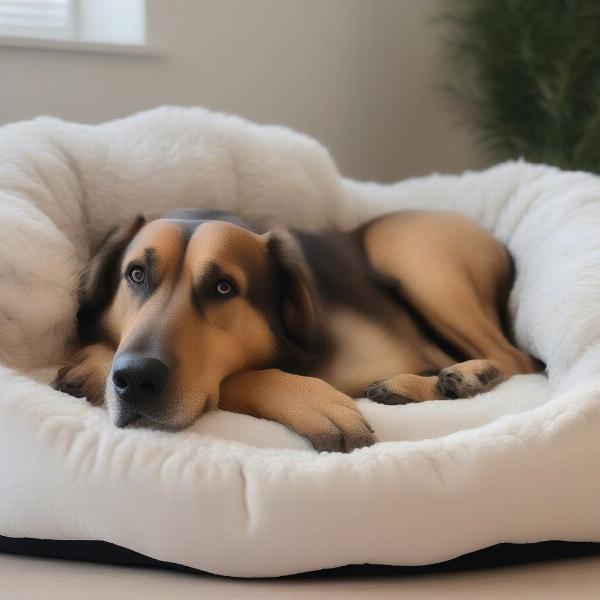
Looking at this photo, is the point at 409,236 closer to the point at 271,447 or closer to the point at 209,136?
the point at 209,136

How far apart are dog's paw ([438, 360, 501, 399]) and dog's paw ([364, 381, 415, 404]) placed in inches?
4.2

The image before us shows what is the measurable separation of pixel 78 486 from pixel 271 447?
345mm

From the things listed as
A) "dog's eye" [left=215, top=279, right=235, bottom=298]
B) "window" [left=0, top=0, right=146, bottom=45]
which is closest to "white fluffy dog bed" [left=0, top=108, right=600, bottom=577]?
"dog's eye" [left=215, top=279, right=235, bottom=298]

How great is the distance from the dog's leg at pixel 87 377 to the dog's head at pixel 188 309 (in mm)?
55

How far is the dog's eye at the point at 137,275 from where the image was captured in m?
1.75

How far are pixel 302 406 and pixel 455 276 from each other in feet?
2.68

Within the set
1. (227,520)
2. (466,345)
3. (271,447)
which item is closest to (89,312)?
(271,447)

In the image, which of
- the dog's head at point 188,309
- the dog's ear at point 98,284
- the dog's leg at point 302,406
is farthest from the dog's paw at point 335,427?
the dog's ear at point 98,284

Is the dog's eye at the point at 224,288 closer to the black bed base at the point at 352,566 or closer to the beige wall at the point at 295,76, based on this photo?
the black bed base at the point at 352,566

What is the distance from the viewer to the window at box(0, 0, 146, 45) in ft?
10.9

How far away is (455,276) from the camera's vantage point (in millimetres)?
2264

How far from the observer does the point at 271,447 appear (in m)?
1.53

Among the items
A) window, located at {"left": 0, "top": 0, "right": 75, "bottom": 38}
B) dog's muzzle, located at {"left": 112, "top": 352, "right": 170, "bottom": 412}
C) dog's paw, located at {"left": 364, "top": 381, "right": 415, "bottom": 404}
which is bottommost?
dog's paw, located at {"left": 364, "top": 381, "right": 415, "bottom": 404}

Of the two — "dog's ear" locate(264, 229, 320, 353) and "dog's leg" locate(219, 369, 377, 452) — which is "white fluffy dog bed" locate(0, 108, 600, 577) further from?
"dog's ear" locate(264, 229, 320, 353)
